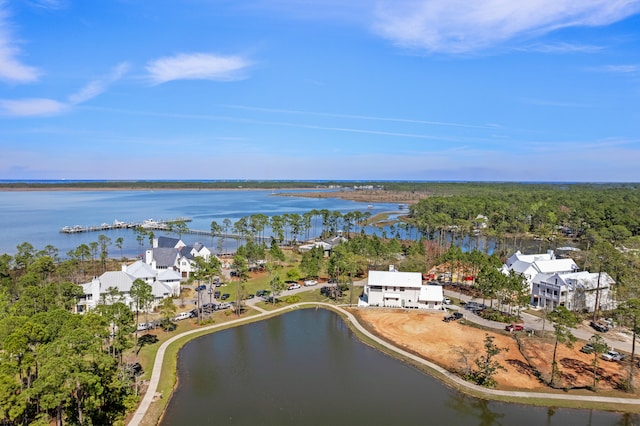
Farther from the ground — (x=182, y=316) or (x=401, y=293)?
(x=401, y=293)

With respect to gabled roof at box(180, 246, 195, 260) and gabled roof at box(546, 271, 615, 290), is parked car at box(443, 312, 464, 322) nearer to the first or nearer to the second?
gabled roof at box(546, 271, 615, 290)

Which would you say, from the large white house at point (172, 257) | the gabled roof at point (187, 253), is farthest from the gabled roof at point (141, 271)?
the gabled roof at point (187, 253)

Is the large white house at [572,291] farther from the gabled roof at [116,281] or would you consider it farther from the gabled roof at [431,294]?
the gabled roof at [116,281]

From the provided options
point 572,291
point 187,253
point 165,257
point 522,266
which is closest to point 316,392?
point 572,291

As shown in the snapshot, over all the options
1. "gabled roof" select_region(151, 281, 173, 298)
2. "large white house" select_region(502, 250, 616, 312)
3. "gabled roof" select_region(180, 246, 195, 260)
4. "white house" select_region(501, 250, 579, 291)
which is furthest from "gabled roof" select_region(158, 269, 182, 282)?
"white house" select_region(501, 250, 579, 291)

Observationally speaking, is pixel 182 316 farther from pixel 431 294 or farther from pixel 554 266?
pixel 554 266

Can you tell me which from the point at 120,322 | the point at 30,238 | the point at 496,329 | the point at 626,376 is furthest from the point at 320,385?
the point at 30,238
